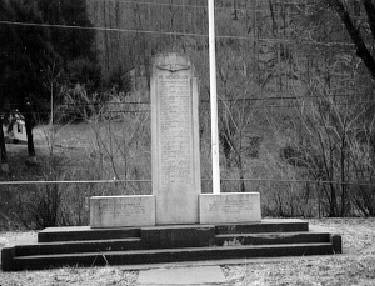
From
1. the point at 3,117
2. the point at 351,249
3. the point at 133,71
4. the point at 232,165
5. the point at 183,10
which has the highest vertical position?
the point at 183,10

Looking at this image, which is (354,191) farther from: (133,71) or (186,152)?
(133,71)

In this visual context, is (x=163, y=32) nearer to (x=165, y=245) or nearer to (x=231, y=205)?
(x=231, y=205)

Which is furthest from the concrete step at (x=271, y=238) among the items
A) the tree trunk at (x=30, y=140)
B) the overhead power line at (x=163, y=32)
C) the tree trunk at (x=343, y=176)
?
the tree trunk at (x=30, y=140)

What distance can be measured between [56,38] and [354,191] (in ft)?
50.2

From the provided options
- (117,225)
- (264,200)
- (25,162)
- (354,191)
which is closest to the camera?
(117,225)

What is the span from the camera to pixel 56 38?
26.7m

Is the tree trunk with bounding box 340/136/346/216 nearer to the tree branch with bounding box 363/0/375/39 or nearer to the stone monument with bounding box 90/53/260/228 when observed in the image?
the stone monument with bounding box 90/53/260/228

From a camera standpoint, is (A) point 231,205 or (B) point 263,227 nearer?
(B) point 263,227

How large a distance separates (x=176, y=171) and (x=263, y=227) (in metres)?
2.11

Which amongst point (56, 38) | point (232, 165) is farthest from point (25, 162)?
point (232, 165)

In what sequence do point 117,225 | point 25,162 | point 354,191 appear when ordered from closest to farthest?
1. point 117,225
2. point 354,191
3. point 25,162

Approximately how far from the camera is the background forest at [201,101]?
817 inches

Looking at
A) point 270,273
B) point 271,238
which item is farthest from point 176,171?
point 270,273

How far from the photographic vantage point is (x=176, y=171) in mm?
11781
